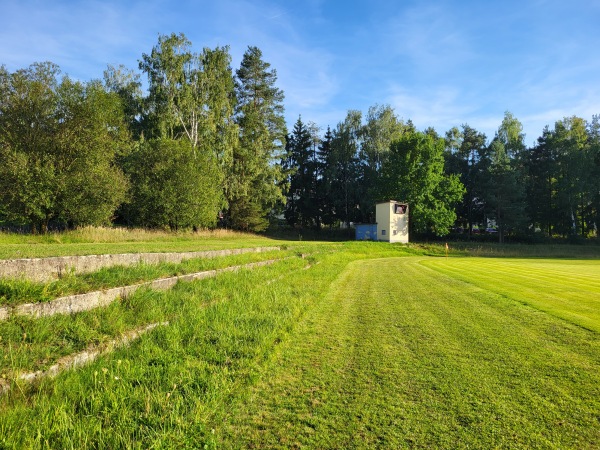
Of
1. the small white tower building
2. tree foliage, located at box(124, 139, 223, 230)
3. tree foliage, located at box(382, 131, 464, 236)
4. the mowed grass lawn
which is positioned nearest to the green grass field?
the mowed grass lawn

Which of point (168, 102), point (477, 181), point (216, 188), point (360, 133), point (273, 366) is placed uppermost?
point (360, 133)

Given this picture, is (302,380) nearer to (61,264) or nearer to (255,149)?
(61,264)

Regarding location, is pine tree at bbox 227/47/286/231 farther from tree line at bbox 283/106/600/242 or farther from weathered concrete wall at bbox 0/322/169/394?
weathered concrete wall at bbox 0/322/169/394

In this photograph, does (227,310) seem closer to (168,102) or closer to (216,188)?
(216,188)

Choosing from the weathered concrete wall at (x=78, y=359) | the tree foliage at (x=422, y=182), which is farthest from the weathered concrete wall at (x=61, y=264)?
the tree foliage at (x=422, y=182)

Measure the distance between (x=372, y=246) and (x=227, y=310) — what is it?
25849mm

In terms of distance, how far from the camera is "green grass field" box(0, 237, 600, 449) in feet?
8.21

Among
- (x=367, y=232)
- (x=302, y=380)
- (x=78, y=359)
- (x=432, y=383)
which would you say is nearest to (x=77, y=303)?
(x=78, y=359)

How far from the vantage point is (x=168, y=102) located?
3019cm

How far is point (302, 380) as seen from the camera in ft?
11.7

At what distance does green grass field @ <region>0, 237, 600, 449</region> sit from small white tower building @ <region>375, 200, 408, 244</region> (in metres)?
32.0

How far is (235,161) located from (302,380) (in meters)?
35.8

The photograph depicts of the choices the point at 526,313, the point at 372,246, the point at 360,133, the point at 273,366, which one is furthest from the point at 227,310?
the point at 360,133

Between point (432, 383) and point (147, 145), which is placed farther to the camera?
point (147, 145)
